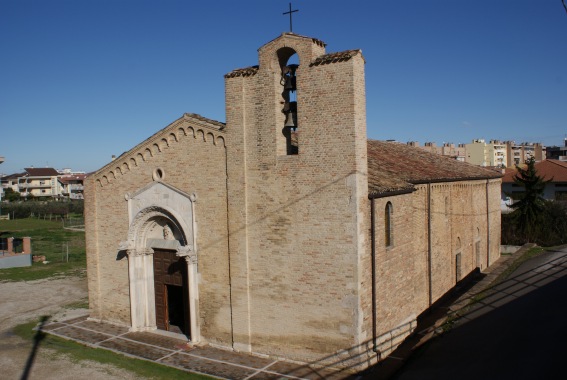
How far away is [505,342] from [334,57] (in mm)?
9347

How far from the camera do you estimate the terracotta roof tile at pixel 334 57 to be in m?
12.0

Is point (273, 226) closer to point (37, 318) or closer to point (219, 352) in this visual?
point (219, 352)

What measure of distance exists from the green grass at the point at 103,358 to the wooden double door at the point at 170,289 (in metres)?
2.34

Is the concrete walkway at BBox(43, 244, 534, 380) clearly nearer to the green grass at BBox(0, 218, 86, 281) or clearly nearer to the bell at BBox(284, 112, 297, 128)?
the bell at BBox(284, 112, 297, 128)

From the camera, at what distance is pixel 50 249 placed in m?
38.5

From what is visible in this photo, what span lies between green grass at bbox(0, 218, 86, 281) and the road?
72.7 ft

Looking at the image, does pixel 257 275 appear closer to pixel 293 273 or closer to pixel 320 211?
pixel 293 273

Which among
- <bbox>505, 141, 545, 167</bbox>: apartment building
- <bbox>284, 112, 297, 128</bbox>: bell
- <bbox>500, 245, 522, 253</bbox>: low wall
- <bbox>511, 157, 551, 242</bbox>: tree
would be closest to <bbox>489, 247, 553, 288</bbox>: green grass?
<bbox>500, 245, 522, 253</bbox>: low wall

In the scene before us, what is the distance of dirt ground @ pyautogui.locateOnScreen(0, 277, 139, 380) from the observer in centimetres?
1290

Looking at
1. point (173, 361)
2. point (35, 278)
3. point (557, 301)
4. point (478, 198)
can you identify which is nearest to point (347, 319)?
point (173, 361)

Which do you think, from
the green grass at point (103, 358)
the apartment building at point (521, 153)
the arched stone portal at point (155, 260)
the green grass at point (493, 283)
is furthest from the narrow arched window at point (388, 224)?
the apartment building at point (521, 153)

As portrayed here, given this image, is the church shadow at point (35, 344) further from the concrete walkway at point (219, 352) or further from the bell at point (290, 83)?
the bell at point (290, 83)

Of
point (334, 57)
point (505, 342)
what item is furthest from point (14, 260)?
point (505, 342)

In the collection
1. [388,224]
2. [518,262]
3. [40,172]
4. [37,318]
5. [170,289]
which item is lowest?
[37,318]
